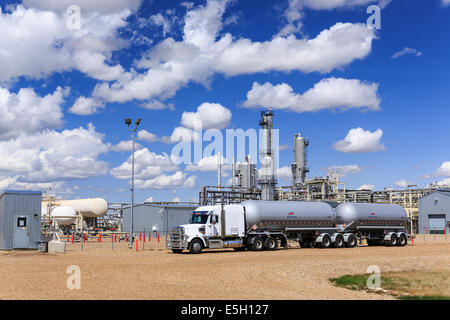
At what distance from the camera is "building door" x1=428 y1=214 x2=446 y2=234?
222ft

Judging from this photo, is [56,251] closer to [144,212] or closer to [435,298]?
[435,298]

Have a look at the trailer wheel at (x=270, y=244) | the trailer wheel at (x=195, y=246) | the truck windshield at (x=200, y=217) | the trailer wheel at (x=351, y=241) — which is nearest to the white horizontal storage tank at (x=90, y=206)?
the truck windshield at (x=200, y=217)

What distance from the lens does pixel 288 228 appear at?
3575 cm

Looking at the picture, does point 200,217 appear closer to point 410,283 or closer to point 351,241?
point 351,241

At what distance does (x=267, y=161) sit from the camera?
71.4 metres

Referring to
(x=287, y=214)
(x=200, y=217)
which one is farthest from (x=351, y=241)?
(x=200, y=217)

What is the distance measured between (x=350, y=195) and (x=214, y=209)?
48.5m

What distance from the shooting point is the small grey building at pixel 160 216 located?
61.2 m

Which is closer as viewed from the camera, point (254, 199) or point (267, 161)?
point (254, 199)

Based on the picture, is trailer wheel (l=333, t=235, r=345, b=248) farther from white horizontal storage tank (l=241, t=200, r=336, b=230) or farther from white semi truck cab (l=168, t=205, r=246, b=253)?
white semi truck cab (l=168, t=205, r=246, b=253)

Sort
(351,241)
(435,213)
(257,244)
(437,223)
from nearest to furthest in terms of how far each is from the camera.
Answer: (257,244), (351,241), (435,213), (437,223)

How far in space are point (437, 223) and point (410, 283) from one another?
185 ft
